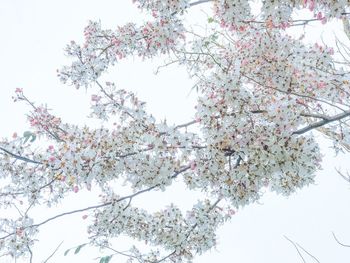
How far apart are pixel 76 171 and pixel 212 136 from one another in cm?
91

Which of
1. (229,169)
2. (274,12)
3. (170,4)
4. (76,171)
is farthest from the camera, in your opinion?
(170,4)

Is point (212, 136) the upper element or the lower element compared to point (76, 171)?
upper

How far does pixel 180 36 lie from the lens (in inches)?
164

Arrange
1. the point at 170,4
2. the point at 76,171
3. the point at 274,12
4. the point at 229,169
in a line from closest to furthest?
the point at 76,171, the point at 229,169, the point at 274,12, the point at 170,4

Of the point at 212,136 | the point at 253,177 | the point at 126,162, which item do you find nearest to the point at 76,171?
the point at 126,162

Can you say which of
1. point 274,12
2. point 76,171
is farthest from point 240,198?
point 274,12

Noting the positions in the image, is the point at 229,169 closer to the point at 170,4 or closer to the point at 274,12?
the point at 274,12

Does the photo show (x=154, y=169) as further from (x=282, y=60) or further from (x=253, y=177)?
(x=282, y=60)

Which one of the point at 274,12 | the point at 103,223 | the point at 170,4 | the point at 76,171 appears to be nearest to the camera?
the point at 76,171

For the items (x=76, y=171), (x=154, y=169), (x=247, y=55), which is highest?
(x=247, y=55)

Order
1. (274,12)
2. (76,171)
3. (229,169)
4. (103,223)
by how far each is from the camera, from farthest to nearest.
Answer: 1. (103,223)
2. (274,12)
3. (229,169)
4. (76,171)

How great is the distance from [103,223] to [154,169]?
1.16 metres

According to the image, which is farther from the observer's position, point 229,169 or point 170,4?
point 170,4

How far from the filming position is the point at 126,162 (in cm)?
298
